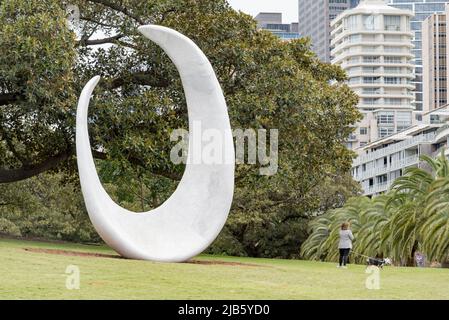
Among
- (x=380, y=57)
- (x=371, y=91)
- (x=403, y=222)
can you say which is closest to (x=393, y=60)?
(x=380, y=57)

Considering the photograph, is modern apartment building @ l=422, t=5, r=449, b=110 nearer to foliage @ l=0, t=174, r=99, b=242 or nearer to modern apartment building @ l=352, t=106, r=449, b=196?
modern apartment building @ l=352, t=106, r=449, b=196

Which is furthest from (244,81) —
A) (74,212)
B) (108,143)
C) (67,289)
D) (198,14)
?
(74,212)

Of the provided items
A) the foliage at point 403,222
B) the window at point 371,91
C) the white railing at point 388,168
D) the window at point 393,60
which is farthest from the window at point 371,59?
the foliage at point 403,222

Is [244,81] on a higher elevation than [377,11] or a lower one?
lower

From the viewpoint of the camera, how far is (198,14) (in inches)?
1079

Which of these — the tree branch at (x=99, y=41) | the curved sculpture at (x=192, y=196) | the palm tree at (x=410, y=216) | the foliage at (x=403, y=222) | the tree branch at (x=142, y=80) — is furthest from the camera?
the palm tree at (x=410, y=216)

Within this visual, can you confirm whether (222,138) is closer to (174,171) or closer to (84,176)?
(84,176)

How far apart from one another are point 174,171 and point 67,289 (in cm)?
1319

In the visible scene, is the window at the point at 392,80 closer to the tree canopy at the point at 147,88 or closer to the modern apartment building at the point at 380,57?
the modern apartment building at the point at 380,57

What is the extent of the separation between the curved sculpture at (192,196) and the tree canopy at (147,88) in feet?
12.9

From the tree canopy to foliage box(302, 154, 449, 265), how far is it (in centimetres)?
395

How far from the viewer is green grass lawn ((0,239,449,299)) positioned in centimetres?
1403

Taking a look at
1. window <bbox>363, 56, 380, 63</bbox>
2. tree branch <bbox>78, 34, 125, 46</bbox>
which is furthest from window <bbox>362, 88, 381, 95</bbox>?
tree branch <bbox>78, 34, 125, 46</bbox>

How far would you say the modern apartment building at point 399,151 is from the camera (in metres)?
80.6
